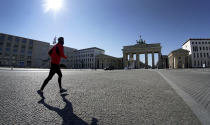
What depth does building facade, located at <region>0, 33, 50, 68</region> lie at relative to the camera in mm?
62594

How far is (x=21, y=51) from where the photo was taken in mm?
68375

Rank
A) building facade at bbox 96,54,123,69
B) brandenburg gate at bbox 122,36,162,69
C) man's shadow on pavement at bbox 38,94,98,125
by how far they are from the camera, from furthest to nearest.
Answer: building facade at bbox 96,54,123,69
brandenburg gate at bbox 122,36,162,69
man's shadow on pavement at bbox 38,94,98,125

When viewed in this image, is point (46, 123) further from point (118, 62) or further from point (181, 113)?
point (118, 62)

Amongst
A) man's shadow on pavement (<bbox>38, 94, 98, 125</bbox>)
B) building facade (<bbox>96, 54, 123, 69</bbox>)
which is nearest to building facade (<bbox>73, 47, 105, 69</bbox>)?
building facade (<bbox>96, 54, 123, 69</bbox>)

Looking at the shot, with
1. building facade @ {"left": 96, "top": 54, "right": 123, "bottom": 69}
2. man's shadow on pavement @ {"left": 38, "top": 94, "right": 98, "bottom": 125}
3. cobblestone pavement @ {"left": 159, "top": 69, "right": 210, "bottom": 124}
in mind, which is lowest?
cobblestone pavement @ {"left": 159, "top": 69, "right": 210, "bottom": 124}

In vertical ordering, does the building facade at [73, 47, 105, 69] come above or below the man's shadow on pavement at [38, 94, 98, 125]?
above

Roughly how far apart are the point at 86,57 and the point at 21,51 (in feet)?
158

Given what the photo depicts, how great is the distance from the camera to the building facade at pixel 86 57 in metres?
92.7

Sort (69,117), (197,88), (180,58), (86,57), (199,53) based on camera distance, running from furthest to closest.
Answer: (86,57) → (199,53) → (180,58) → (197,88) → (69,117)

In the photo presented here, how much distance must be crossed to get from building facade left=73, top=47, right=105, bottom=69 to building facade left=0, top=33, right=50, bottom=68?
30.3m

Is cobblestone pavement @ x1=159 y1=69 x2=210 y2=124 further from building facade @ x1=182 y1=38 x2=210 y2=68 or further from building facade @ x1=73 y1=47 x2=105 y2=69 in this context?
building facade @ x1=73 y1=47 x2=105 y2=69

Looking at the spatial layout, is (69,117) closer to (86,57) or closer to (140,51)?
(140,51)

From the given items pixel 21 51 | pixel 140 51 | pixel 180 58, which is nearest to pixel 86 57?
pixel 21 51

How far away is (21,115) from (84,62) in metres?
97.9
